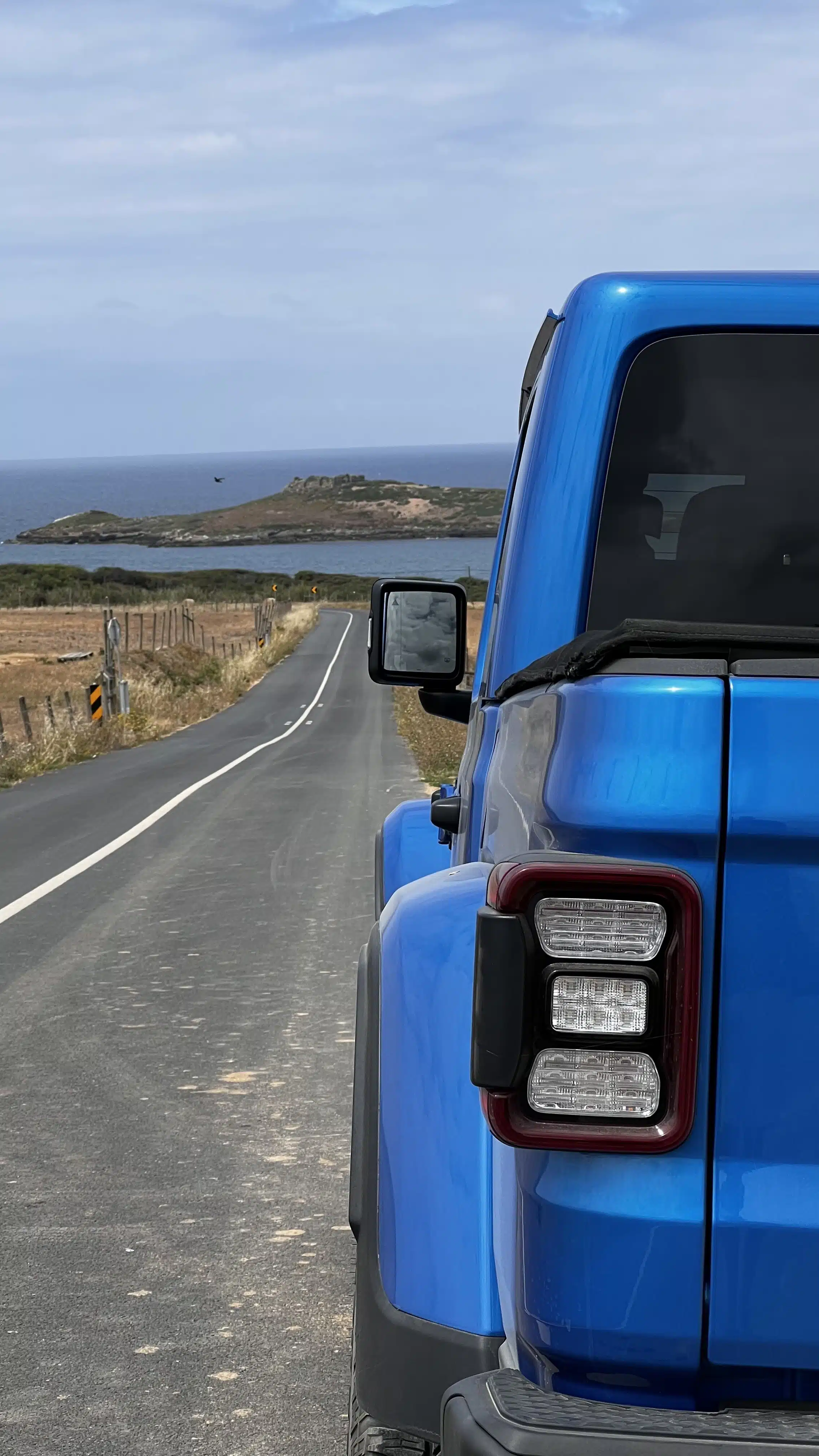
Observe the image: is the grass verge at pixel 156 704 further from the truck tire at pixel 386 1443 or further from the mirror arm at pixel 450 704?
the truck tire at pixel 386 1443

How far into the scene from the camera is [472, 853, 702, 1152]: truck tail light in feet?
5.15

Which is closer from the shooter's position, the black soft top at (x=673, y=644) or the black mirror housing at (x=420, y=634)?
the black soft top at (x=673, y=644)

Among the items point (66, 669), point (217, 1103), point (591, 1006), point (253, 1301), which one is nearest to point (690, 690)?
point (591, 1006)

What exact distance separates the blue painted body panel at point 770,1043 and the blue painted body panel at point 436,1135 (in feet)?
1.63

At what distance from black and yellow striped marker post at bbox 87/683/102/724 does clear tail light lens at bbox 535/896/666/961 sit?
81.3 ft

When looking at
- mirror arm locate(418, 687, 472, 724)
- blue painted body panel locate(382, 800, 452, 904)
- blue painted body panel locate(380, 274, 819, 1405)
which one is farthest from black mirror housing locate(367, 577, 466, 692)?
blue painted body panel locate(380, 274, 819, 1405)

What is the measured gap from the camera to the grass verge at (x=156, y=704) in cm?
2177

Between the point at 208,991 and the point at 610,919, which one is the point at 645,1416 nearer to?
the point at 610,919

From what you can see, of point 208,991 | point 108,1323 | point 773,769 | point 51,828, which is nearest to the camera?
point 773,769

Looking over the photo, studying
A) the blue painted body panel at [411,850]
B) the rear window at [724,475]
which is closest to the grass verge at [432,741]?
the blue painted body panel at [411,850]

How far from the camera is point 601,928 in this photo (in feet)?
5.20

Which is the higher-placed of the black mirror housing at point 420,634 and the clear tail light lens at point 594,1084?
the black mirror housing at point 420,634

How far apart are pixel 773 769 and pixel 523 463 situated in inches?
49.0

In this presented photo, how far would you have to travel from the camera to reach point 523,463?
2652 mm
